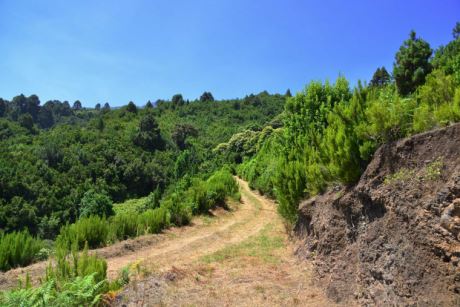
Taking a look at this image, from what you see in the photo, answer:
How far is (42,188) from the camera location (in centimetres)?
3275

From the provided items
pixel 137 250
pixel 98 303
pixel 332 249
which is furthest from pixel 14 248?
pixel 332 249

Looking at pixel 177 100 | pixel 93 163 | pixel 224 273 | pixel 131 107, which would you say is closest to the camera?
pixel 224 273

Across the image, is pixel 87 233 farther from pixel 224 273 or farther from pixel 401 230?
pixel 401 230

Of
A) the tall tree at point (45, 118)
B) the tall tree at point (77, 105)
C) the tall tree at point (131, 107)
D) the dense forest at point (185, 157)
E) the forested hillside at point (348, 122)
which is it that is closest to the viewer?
the forested hillside at point (348, 122)

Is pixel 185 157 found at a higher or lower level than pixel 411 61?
lower

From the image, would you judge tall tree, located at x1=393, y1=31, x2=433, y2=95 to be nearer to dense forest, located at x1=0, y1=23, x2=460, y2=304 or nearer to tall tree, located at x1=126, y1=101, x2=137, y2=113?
dense forest, located at x1=0, y1=23, x2=460, y2=304

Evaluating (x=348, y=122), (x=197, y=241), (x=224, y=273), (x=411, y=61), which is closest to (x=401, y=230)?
(x=348, y=122)

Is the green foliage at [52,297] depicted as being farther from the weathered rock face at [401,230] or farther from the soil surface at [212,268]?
the weathered rock face at [401,230]

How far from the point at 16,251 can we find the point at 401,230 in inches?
345

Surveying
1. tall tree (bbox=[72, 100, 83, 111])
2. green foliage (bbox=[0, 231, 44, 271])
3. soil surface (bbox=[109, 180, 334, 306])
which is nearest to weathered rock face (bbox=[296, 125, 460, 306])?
soil surface (bbox=[109, 180, 334, 306])

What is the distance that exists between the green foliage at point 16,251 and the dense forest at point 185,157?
0.03 metres

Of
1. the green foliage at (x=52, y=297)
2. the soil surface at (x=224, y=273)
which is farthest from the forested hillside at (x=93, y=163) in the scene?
the green foliage at (x=52, y=297)

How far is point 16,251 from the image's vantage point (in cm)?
914

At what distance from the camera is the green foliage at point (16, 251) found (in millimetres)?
8867
